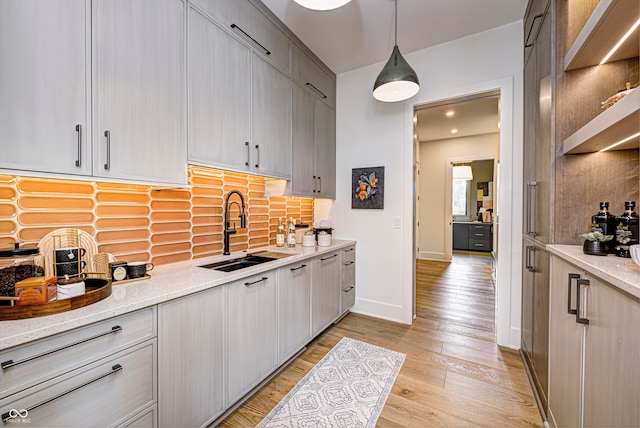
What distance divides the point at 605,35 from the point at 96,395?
8.88ft

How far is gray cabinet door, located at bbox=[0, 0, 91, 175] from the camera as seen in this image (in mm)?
981

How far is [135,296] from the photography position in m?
1.19

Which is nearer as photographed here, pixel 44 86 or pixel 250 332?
pixel 44 86

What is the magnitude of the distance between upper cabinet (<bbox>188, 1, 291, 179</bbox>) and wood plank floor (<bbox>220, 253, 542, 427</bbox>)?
1629 millimetres

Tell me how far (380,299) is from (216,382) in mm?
2096

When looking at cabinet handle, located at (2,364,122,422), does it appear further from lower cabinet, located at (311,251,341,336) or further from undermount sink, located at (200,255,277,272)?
lower cabinet, located at (311,251,341,336)

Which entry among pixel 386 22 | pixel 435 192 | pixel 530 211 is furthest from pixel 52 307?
pixel 435 192

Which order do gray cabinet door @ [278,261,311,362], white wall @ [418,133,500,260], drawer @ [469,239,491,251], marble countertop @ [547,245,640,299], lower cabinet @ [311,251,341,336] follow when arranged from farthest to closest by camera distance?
drawer @ [469,239,491,251], white wall @ [418,133,500,260], lower cabinet @ [311,251,341,336], gray cabinet door @ [278,261,311,362], marble countertop @ [547,245,640,299]

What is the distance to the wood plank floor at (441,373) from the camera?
1654 mm

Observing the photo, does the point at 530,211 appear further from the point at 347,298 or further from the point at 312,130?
the point at 312,130

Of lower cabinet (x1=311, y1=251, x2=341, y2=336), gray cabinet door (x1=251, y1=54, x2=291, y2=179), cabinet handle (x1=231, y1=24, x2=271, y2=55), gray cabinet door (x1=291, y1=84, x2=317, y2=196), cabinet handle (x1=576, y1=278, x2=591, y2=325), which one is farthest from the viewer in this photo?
gray cabinet door (x1=291, y1=84, x2=317, y2=196)

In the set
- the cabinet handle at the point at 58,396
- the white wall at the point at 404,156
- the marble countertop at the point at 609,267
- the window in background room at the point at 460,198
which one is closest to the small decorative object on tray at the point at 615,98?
the marble countertop at the point at 609,267

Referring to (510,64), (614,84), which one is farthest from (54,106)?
(510,64)

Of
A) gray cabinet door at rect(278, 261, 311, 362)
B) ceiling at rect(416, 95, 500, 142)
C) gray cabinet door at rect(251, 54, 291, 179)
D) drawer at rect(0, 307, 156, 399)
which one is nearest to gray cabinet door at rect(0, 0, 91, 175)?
drawer at rect(0, 307, 156, 399)
